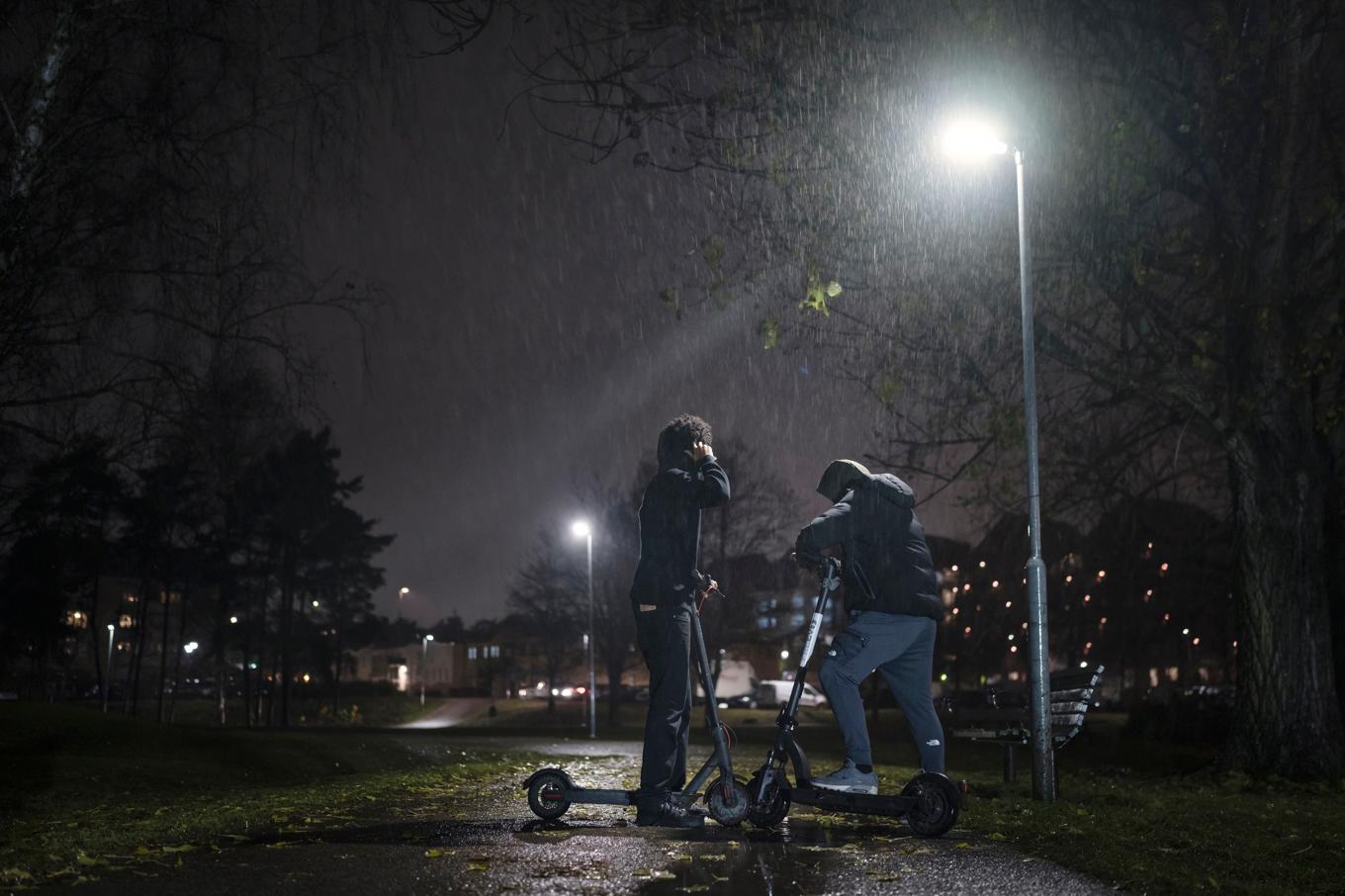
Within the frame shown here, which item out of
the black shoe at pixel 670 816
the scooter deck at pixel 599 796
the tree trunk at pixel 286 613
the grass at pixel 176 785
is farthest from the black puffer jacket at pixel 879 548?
the tree trunk at pixel 286 613

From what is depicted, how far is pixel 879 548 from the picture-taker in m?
6.57

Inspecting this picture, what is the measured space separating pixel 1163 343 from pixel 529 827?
28.7 feet

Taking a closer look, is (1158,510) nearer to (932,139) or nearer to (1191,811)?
(932,139)

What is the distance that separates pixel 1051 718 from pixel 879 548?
3.87 metres

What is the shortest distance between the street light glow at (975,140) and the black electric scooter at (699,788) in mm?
5732

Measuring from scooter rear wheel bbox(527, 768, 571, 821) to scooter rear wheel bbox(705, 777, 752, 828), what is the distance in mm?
826

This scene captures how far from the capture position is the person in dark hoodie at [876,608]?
642 centimetres

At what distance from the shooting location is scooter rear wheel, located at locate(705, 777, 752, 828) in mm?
6055

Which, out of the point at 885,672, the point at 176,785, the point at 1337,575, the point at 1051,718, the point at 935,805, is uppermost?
the point at 1337,575

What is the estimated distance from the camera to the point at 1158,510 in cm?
2350

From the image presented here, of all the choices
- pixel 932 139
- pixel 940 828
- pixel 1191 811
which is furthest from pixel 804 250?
pixel 940 828

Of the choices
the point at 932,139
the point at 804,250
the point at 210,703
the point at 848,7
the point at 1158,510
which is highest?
the point at 848,7

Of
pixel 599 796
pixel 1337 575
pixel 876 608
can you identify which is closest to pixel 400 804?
pixel 599 796

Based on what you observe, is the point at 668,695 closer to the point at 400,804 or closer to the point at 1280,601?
the point at 400,804
